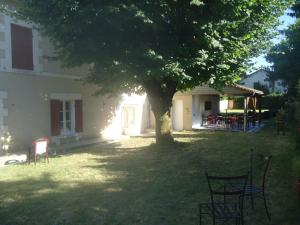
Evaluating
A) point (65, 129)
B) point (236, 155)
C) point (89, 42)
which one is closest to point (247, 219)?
point (236, 155)

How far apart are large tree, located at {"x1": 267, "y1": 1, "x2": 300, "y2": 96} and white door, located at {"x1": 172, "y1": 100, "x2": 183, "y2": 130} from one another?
8684 millimetres

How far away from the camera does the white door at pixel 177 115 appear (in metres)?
22.2

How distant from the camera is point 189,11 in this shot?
10602 mm

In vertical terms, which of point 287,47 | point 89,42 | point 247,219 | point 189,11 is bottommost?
point 247,219

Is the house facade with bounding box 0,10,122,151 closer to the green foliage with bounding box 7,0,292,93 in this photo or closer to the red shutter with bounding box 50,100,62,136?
the red shutter with bounding box 50,100,62,136

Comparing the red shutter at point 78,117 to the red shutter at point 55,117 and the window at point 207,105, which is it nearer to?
the red shutter at point 55,117

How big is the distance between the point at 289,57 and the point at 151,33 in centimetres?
1746

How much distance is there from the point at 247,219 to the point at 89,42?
287 inches

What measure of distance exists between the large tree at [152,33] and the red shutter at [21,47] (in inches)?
65.3

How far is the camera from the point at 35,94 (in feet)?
43.9

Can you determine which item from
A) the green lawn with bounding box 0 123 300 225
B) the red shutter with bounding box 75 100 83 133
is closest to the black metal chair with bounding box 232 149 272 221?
the green lawn with bounding box 0 123 300 225

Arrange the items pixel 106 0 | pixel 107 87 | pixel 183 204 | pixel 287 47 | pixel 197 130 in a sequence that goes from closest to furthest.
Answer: pixel 183 204 < pixel 106 0 < pixel 107 87 < pixel 197 130 < pixel 287 47

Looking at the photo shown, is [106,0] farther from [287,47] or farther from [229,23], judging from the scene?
[287,47]

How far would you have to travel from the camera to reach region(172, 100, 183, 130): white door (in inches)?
872
